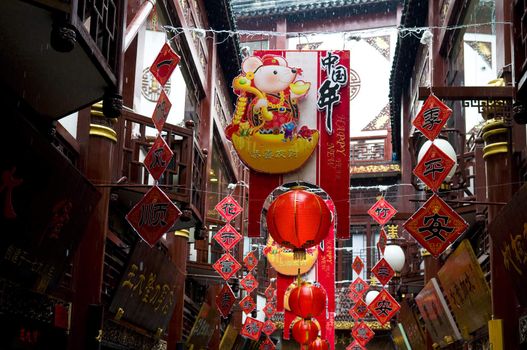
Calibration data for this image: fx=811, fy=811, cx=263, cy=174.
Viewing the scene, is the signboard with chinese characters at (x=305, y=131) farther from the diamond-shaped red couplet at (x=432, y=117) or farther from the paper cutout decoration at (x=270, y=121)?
the diamond-shaped red couplet at (x=432, y=117)

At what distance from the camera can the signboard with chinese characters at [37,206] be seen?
7727 millimetres

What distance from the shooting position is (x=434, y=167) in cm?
1209

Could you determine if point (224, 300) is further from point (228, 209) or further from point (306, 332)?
point (306, 332)

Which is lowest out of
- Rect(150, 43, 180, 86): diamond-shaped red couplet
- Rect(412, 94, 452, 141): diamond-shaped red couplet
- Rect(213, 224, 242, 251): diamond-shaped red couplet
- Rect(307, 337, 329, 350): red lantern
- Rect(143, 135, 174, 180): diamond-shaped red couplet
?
Rect(307, 337, 329, 350): red lantern

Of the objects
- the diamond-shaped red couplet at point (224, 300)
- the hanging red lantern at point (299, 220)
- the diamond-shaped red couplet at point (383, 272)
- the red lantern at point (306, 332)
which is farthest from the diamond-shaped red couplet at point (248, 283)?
the hanging red lantern at point (299, 220)

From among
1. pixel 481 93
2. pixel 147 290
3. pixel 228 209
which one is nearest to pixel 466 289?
pixel 481 93

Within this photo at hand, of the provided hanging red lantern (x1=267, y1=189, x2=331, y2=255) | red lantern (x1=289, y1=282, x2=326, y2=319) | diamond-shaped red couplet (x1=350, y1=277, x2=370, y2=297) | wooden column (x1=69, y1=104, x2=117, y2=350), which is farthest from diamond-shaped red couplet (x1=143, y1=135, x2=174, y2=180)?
diamond-shaped red couplet (x1=350, y1=277, x2=370, y2=297)

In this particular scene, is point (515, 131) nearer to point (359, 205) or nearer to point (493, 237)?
point (493, 237)

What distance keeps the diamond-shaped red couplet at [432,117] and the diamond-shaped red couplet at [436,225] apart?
969 millimetres

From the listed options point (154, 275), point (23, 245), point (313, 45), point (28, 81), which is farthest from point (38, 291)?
point (313, 45)

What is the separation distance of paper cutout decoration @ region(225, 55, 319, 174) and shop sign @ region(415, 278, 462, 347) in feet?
15.0

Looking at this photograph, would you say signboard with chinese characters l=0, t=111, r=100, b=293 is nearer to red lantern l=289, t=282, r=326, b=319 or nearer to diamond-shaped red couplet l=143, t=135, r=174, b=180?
diamond-shaped red couplet l=143, t=135, r=174, b=180

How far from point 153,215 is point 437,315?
25.5ft

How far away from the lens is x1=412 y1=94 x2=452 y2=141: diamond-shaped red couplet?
11.9 m
